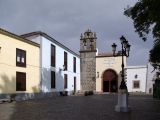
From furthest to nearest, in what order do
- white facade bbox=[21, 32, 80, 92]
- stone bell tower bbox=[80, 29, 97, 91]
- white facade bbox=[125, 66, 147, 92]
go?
1. stone bell tower bbox=[80, 29, 97, 91]
2. white facade bbox=[125, 66, 147, 92]
3. white facade bbox=[21, 32, 80, 92]

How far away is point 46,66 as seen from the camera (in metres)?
32.6

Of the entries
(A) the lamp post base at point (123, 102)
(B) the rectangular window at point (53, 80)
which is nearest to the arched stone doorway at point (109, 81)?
(B) the rectangular window at point (53, 80)

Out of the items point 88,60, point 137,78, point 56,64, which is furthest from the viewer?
point 88,60

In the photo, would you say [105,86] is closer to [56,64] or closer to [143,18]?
[56,64]

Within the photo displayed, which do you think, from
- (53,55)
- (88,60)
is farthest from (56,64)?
(88,60)

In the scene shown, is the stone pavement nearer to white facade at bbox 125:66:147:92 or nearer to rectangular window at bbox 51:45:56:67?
rectangular window at bbox 51:45:56:67

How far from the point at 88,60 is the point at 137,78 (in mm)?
7991

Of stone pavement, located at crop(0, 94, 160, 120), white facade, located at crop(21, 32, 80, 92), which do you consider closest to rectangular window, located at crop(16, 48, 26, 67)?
white facade, located at crop(21, 32, 80, 92)

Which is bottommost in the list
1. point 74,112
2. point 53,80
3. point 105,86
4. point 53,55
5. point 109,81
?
point 74,112

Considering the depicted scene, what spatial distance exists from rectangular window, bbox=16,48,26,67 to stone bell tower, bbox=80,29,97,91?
70.7ft

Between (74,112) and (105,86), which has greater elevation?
(105,86)

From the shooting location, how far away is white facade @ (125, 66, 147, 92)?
47.6 meters

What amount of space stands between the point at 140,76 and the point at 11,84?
26496 millimetres

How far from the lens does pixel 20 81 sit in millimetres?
27406
